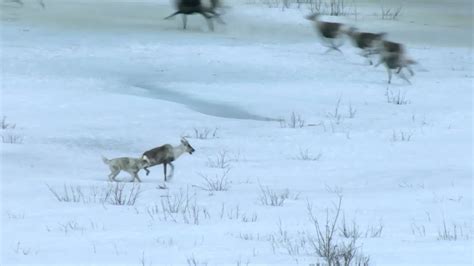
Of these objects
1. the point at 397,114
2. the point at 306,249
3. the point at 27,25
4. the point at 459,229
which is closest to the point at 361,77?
the point at 397,114

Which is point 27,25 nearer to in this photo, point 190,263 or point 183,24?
point 183,24

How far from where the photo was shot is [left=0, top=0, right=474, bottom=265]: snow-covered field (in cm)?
736

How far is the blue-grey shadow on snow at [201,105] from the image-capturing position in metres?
13.6

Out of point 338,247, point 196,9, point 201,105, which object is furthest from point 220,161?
point 196,9

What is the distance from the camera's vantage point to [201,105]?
1403 cm

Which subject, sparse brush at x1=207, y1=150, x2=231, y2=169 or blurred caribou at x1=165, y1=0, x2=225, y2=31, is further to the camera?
blurred caribou at x1=165, y1=0, x2=225, y2=31

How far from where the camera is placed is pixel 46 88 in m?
14.4

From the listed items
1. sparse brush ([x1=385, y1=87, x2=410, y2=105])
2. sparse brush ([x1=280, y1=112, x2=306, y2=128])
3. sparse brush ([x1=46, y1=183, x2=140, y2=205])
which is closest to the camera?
sparse brush ([x1=46, y1=183, x2=140, y2=205])

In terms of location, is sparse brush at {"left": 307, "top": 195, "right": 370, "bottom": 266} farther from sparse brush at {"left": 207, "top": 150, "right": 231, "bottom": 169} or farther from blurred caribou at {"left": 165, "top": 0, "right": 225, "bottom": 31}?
blurred caribou at {"left": 165, "top": 0, "right": 225, "bottom": 31}

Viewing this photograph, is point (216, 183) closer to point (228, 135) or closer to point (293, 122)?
point (228, 135)

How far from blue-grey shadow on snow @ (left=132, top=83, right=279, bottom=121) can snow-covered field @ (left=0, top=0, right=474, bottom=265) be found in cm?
6

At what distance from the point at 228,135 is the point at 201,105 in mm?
1580

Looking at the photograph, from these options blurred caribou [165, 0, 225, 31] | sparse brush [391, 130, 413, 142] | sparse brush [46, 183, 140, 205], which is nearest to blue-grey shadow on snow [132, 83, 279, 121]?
sparse brush [391, 130, 413, 142]

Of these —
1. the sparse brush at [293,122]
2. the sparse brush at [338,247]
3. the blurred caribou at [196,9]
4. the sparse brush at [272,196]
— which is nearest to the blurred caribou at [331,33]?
the blurred caribou at [196,9]
